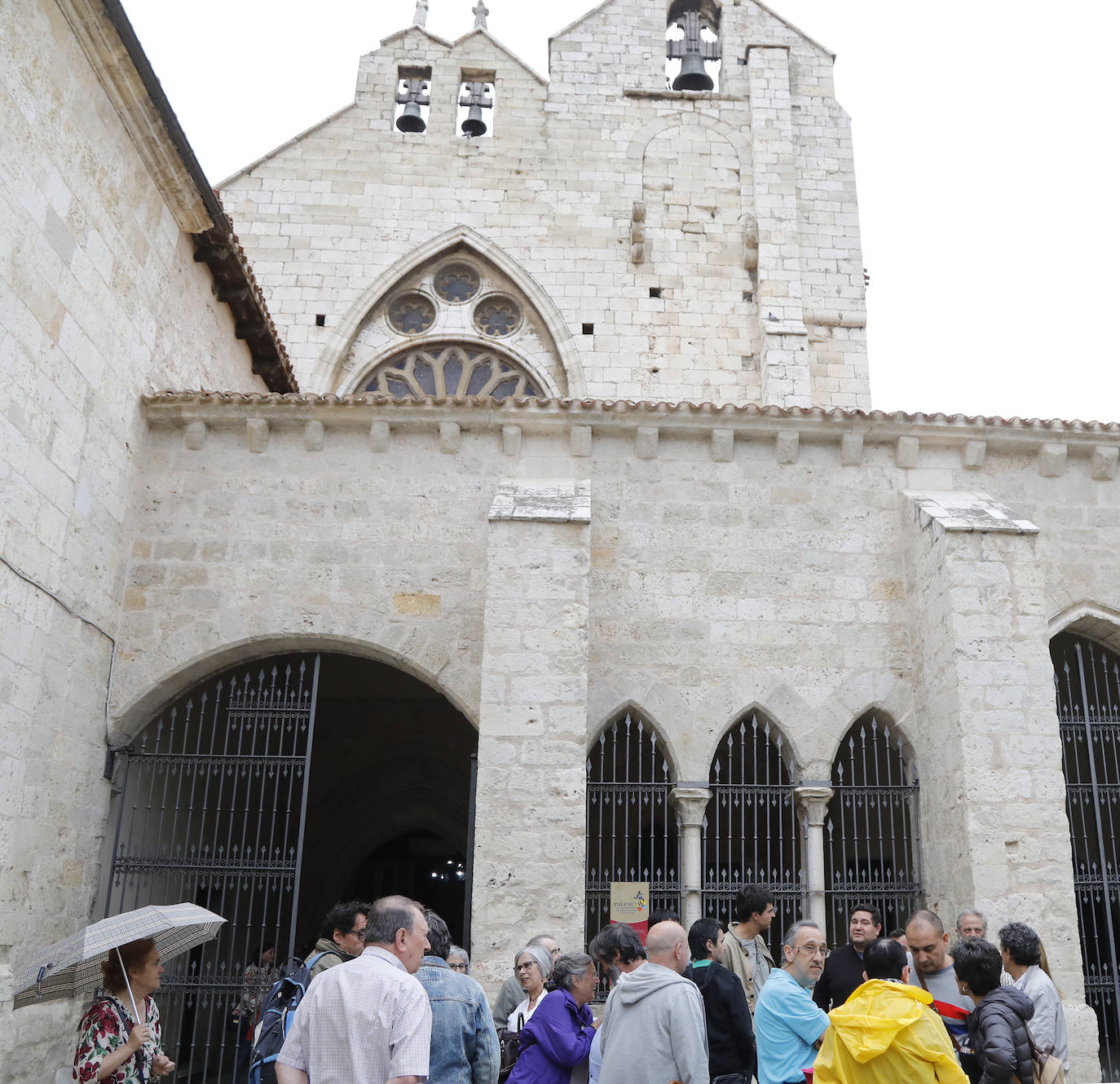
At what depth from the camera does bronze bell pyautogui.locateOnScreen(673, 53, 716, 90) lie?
630 inches

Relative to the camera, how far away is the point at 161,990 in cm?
755

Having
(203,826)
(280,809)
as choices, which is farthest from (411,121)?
(203,826)

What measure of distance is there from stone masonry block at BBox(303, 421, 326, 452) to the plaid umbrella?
13.6 feet

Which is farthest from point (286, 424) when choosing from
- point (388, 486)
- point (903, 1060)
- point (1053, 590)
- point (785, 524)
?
point (903, 1060)

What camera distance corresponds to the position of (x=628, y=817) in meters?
9.02

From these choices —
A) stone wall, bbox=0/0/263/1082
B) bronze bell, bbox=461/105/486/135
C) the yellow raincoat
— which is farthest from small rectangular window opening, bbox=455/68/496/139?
the yellow raincoat

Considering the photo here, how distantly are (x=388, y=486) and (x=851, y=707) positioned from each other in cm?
387

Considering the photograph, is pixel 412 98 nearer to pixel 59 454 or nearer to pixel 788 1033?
pixel 59 454

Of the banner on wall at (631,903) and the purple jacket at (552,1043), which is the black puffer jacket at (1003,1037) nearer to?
the purple jacket at (552,1043)

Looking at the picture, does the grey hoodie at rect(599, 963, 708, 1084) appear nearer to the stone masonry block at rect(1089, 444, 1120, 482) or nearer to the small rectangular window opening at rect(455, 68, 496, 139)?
the stone masonry block at rect(1089, 444, 1120, 482)

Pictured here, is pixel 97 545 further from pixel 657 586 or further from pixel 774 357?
pixel 774 357

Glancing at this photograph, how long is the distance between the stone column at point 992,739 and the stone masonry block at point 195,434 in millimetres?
5543

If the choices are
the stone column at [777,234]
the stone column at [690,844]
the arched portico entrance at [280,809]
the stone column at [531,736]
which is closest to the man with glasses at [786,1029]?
the stone column at [531,736]

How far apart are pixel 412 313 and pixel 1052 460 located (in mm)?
8906
